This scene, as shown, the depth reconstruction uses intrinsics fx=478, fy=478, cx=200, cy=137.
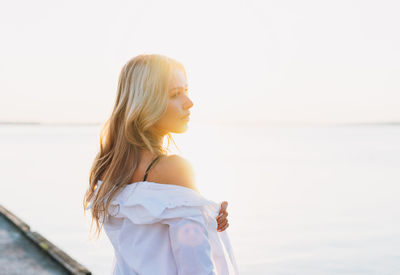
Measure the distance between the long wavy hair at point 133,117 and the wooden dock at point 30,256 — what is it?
5.09 meters

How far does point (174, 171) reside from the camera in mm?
1641

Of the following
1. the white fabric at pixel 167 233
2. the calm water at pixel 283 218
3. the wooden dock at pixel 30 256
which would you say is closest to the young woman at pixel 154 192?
the white fabric at pixel 167 233

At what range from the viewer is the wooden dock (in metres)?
6.50

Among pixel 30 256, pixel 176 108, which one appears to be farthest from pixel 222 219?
pixel 30 256

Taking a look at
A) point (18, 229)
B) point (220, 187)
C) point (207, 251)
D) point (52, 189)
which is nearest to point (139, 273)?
point (207, 251)

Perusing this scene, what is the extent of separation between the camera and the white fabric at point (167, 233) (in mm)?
1597

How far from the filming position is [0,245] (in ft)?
25.4

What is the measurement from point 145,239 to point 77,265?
18.0ft

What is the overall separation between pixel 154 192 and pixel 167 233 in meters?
0.17

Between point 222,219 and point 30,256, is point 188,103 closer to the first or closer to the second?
point 222,219

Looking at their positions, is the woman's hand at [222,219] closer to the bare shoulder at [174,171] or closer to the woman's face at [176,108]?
the bare shoulder at [174,171]

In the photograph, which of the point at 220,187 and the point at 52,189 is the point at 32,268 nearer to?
the point at 52,189

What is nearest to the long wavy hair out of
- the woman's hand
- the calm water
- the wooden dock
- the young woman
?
the young woman

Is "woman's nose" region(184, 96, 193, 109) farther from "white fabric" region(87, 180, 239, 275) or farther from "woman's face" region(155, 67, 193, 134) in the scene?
"white fabric" region(87, 180, 239, 275)
